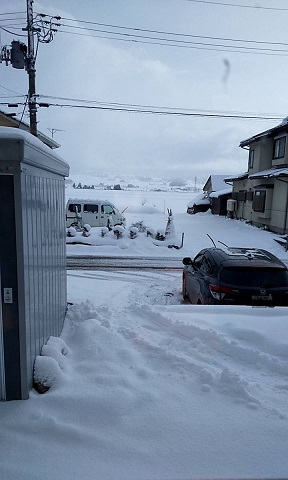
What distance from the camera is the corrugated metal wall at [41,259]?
256 cm

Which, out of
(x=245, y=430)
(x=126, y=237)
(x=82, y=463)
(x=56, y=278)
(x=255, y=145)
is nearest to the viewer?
(x=82, y=463)

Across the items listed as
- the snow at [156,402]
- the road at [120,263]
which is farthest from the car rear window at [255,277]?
the road at [120,263]

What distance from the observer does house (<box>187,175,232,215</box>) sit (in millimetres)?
33188

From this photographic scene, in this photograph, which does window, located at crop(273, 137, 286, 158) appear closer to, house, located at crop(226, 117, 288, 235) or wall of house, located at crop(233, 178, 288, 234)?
house, located at crop(226, 117, 288, 235)

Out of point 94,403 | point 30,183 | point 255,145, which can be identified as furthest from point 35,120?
point 255,145

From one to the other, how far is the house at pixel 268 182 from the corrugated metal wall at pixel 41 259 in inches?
655

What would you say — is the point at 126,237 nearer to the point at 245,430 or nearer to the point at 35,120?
the point at 35,120

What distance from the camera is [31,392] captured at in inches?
102

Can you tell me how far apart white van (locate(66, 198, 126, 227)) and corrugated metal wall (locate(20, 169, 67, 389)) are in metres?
14.9

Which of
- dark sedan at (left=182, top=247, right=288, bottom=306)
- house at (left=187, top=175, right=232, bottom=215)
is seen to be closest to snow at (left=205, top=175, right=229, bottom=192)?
house at (left=187, top=175, right=232, bottom=215)

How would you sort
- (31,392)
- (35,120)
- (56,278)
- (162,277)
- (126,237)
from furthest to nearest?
1. (126,237)
2. (35,120)
3. (162,277)
4. (56,278)
5. (31,392)

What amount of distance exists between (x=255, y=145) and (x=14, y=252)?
2460 cm

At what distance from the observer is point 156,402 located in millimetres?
2461

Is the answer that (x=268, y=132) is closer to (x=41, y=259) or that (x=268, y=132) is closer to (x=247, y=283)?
(x=247, y=283)
